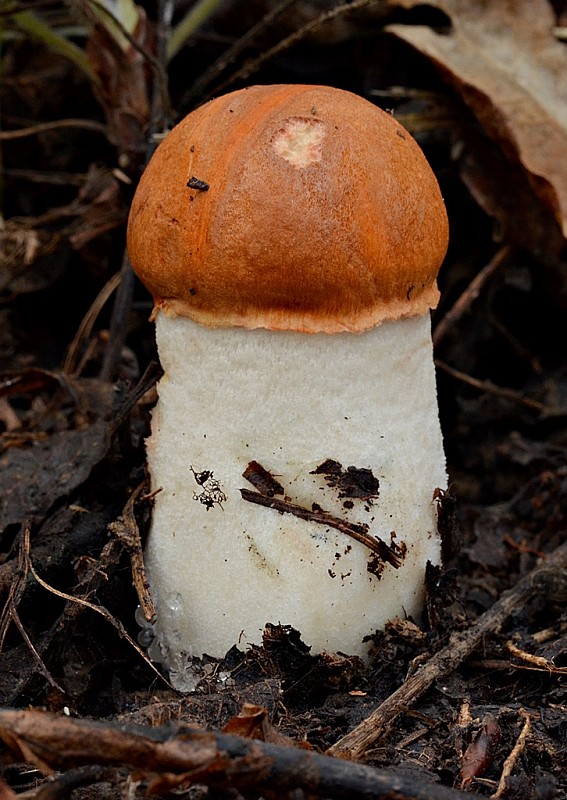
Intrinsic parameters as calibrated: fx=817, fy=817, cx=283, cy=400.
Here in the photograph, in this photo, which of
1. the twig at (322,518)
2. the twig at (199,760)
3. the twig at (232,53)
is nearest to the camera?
the twig at (199,760)

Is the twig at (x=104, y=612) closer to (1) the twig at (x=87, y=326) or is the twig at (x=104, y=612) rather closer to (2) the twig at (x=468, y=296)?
(1) the twig at (x=87, y=326)

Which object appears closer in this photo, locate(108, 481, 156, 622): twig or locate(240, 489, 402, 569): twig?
locate(240, 489, 402, 569): twig

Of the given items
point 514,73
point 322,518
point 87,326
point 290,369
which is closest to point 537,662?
point 322,518

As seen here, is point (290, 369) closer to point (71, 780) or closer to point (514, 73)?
point (71, 780)

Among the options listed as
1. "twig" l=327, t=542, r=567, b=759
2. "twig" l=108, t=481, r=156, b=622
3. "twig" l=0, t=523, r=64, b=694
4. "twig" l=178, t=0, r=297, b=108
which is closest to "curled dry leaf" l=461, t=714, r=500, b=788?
"twig" l=327, t=542, r=567, b=759

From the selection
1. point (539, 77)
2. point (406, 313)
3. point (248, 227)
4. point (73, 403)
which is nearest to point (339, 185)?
point (248, 227)

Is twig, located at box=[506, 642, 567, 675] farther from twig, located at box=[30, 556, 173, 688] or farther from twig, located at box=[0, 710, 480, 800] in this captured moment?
twig, located at box=[30, 556, 173, 688]

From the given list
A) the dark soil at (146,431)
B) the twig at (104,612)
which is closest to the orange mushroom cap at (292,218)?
the dark soil at (146,431)
